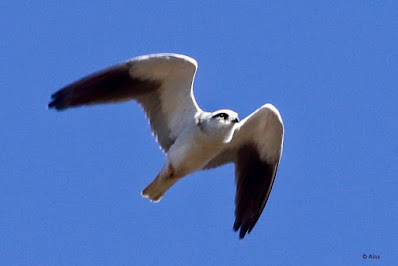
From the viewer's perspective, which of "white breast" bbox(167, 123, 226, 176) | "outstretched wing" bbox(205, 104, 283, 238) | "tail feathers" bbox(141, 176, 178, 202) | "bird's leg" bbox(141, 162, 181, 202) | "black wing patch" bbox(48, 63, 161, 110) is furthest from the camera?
"outstretched wing" bbox(205, 104, 283, 238)

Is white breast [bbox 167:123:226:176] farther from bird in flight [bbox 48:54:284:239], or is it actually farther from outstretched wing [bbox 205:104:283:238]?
outstretched wing [bbox 205:104:283:238]

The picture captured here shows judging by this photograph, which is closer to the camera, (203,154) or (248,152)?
(203,154)

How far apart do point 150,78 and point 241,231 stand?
6.57ft

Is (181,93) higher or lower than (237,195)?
higher

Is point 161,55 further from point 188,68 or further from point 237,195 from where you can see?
point 237,195

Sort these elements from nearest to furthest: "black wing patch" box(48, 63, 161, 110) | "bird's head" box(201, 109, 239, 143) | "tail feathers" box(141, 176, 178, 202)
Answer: "bird's head" box(201, 109, 239, 143) < "black wing patch" box(48, 63, 161, 110) < "tail feathers" box(141, 176, 178, 202)

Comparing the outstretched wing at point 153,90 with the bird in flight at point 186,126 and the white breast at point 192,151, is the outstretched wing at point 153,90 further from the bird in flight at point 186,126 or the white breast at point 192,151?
the white breast at point 192,151

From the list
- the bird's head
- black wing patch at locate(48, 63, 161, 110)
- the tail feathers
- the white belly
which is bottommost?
the tail feathers

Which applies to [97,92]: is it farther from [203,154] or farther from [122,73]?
[203,154]

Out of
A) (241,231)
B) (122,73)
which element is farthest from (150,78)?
(241,231)

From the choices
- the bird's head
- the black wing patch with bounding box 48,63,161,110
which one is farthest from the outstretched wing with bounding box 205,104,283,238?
the black wing patch with bounding box 48,63,161,110

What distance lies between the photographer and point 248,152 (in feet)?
42.4

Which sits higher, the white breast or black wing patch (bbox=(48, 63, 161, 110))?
black wing patch (bbox=(48, 63, 161, 110))

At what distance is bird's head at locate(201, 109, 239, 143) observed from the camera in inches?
468
